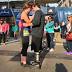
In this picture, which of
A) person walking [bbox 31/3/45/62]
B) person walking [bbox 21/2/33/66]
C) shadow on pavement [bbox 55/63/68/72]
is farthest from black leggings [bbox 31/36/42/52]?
shadow on pavement [bbox 55/63/68/72]

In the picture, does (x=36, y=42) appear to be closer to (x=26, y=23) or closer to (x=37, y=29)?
(x=37, y=29)

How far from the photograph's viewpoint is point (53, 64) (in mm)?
10961

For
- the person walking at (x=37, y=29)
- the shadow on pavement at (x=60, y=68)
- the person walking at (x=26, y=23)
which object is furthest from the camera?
the person walking at (x=26, y=23)

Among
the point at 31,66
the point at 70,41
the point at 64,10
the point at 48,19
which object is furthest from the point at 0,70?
the point at 64,10

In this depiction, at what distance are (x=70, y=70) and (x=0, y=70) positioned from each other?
2.05 meters

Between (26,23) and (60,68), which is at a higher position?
(26,23)

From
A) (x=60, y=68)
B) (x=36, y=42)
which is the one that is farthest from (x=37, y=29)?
(x=60, y=68)

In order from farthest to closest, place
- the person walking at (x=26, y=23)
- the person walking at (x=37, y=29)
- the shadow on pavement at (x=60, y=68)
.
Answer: the person walking at (x=26, y=23) < the person walking at (x=37, y=29) < the shadow on pavement at (x=60, y=68)

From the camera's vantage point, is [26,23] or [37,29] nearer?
[37,29]

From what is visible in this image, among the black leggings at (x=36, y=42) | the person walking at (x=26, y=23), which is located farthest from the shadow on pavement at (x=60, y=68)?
the person walking at (x=26, y=23)

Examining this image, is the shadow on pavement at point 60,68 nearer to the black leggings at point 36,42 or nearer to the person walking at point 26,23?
the black leggings at point 36,42

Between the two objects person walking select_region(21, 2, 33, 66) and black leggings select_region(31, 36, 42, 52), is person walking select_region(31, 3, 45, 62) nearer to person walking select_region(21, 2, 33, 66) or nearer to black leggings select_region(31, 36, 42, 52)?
black leggings select_region(31, 36, 42, 52)

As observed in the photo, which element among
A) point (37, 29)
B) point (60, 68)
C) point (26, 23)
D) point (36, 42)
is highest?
point (26, 23)

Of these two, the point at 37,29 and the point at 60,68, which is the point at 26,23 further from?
the point at 60,68
